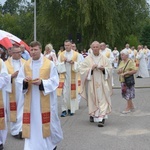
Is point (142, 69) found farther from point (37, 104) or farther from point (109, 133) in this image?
point (37, 104)

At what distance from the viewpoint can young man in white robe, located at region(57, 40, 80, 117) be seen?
10.7m

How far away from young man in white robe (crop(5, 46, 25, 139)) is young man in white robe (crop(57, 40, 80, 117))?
8.34 feet

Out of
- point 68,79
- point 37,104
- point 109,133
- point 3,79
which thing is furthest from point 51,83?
point 68,79

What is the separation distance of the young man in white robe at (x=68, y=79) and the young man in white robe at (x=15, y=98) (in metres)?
2.54

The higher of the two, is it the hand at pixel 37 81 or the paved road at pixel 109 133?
the hand at pixel 37 81

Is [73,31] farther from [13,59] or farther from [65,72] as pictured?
[13,59]

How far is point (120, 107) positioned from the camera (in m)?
11.7

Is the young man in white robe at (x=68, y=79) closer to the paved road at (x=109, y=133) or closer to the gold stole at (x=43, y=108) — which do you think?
the paved road at (x=109, y=133)

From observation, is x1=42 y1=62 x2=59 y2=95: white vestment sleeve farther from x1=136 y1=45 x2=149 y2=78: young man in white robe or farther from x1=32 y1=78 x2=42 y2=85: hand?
x1=136 y1=45 x2=149 y2=78: young man in white robe

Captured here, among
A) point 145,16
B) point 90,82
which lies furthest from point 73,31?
point 90,82

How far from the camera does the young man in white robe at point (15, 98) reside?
811 cm

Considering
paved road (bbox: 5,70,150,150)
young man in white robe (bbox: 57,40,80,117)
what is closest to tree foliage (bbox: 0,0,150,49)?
young man in white robe (bbox: 57,40,80,117)

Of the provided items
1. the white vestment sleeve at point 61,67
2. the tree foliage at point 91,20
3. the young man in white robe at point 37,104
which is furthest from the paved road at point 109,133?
the tree foliage at point 91,20

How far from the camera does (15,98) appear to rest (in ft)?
27.1
